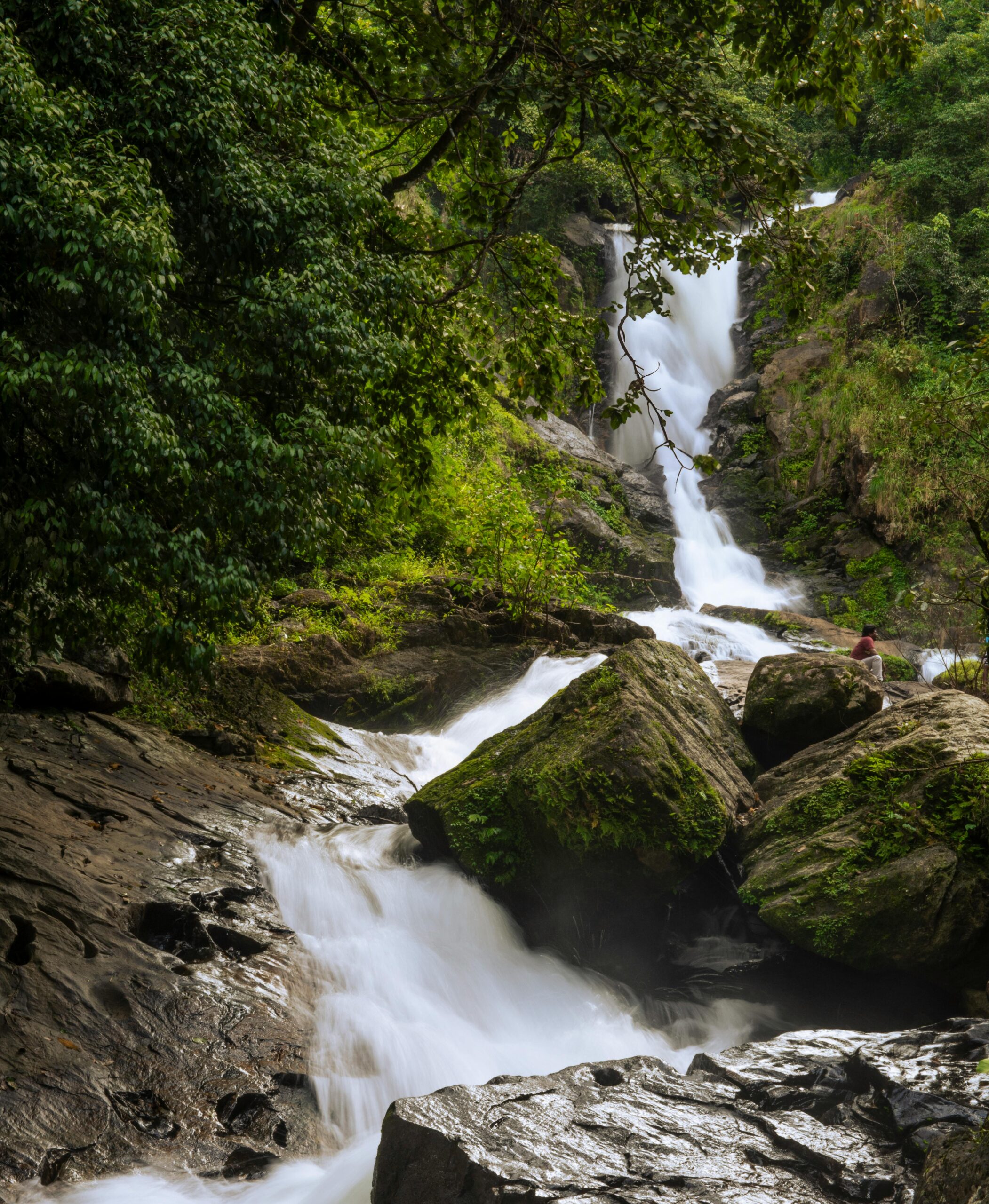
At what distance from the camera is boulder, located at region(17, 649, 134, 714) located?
698 cm

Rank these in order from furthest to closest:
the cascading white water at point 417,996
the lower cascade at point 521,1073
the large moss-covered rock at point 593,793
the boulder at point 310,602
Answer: the boulder at point 310,602, the large moss-covered rock at point 593,793, the cascading white water at point 417,996, the lower cascade at point 521,1073

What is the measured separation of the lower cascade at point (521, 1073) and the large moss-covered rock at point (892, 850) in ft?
2.68

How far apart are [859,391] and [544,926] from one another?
18.4m

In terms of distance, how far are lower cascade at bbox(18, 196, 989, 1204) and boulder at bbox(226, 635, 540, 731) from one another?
1.46m

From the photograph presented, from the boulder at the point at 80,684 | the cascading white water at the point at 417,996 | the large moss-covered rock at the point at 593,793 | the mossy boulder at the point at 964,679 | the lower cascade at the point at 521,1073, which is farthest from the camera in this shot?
the mossy boulder at the point at 964,679

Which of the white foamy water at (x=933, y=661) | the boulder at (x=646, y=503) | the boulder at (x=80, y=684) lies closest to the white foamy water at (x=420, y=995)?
the boulder at (x=80, y=684)

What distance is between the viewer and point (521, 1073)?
230 inches

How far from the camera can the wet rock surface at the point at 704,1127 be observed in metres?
3.45

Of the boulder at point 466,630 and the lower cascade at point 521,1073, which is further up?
the boulder at point 466,630

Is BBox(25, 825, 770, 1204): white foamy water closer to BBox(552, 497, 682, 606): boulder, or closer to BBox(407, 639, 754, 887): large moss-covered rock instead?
BBox(407, 639, 754, 887): large moss-covered rock

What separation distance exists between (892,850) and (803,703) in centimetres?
229

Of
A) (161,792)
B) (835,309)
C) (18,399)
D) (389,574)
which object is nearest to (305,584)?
(389,574)

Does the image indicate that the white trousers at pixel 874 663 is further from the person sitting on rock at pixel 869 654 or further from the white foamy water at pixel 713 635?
the white foamy water at pixel 713 635

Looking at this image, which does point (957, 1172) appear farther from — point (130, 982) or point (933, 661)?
point (933, 661)
